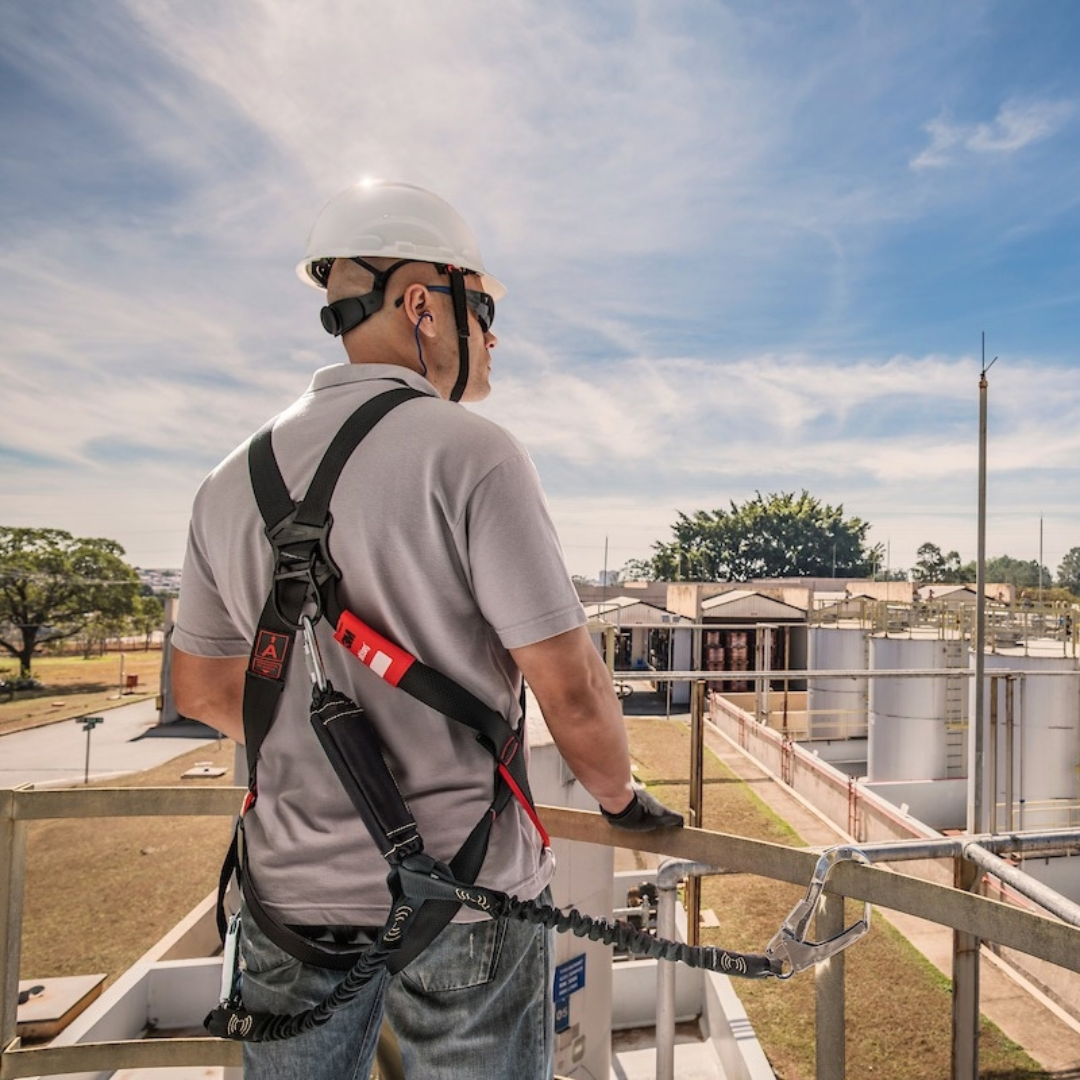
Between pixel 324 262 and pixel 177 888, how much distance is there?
13041 mm

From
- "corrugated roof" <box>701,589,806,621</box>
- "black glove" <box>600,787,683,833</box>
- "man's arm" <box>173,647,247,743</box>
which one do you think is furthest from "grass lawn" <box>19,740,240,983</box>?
"corrugated roof" <box>701,589,806,621</box>

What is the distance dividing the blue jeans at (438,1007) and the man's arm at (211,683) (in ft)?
1.39

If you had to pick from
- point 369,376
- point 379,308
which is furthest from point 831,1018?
point 379,308

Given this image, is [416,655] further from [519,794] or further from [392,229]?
[392,229]

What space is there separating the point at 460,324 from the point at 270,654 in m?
0.68

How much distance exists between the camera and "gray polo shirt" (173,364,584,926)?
3.82ft

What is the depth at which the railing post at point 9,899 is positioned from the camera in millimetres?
1974

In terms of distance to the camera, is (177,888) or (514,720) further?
(177,888)

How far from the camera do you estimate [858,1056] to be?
7742mm

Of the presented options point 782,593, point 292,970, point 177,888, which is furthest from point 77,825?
point 782,593

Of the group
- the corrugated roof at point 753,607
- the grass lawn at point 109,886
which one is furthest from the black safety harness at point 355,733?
the corrugated roof at point 753,607

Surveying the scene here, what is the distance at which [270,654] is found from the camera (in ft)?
4.20

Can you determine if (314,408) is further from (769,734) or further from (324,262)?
(769,734)

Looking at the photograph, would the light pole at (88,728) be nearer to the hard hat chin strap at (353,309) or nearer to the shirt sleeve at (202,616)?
the shirt sleeve at (202,616)
